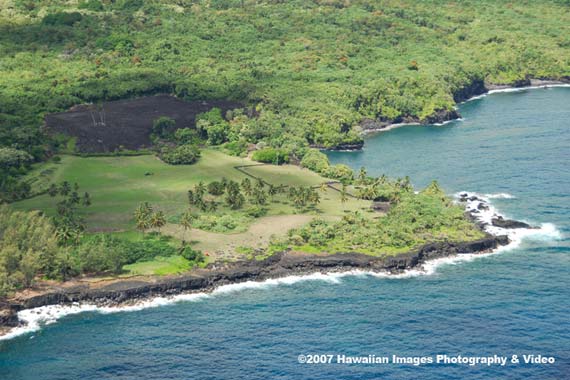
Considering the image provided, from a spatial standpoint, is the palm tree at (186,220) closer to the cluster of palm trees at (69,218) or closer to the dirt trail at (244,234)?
the dirt trail at (244,234)

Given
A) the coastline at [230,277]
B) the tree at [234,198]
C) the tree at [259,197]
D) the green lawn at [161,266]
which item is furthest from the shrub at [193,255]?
the tree at [259,197]

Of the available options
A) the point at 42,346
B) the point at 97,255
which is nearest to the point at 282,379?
the point at 42,346

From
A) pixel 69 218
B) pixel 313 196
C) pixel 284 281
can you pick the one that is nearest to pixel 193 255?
pixel 284 281

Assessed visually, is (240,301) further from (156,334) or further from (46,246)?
(46,246)

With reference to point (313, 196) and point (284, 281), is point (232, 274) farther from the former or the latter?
point (313, 196)

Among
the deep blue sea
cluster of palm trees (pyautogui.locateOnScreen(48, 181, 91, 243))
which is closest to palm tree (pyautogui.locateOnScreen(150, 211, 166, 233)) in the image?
cluster of palm trees (pyautogui.locateOnScreen(48, 181, 91, 243))
